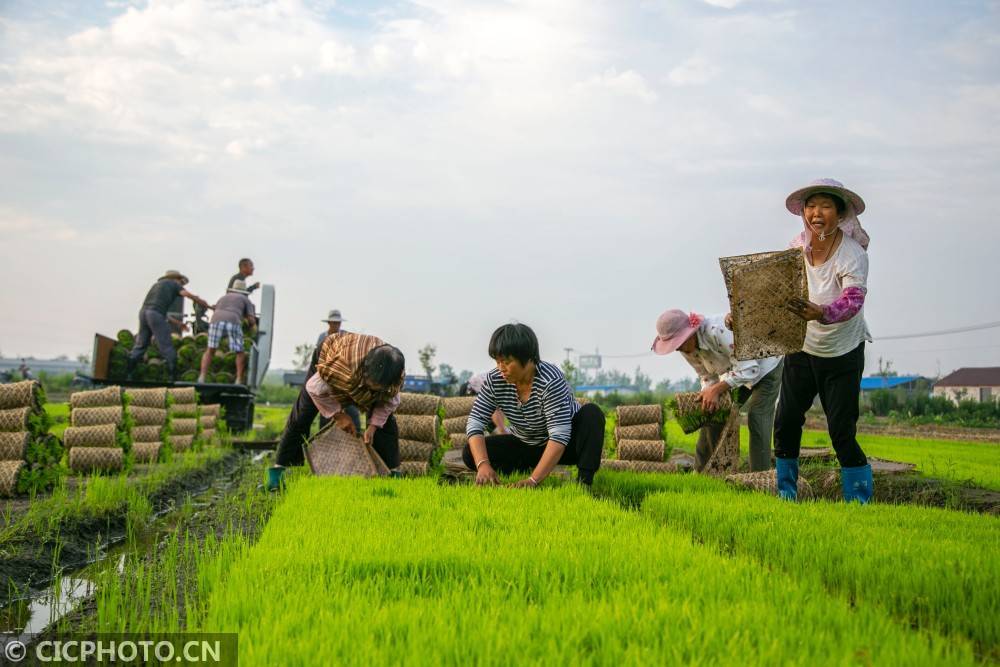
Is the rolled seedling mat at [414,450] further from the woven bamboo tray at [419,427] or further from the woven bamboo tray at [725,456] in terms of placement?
the woven bamboo tray at [725,456]

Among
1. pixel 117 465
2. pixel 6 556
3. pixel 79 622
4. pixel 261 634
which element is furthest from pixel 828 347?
pixel 117 465

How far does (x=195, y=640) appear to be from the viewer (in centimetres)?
231

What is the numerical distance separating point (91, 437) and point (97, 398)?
44 centimetres

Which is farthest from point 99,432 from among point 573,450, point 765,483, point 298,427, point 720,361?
point 765,483

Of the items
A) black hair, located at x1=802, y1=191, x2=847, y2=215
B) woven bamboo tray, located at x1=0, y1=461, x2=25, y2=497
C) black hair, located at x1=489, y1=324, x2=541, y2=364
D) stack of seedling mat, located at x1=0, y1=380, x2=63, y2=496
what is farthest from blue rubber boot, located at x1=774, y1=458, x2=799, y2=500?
woven bamboo tray, located at x1=0, y1=461, x2=25, y2=497

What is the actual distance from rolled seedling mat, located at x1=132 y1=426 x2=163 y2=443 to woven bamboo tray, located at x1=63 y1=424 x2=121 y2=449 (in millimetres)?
929

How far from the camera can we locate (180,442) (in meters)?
9.61

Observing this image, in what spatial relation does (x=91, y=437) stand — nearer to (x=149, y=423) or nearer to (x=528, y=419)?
(x=149, y=423)

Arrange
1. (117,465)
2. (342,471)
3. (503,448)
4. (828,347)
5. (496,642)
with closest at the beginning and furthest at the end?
1. (496,642)
2. (828,347)
3. (503,448)
4. (342,471)
5. (117,465)

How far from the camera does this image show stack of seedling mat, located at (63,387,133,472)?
7477 millimetres

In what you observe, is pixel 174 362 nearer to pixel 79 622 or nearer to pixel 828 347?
pixel 79 622

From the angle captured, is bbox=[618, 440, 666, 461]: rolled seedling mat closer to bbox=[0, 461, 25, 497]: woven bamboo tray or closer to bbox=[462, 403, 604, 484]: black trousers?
bbox=[462, 403, 604, 484]: black trousers

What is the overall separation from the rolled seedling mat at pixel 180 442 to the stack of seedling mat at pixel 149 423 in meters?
0.77

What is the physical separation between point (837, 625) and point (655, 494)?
2579 millimetres
